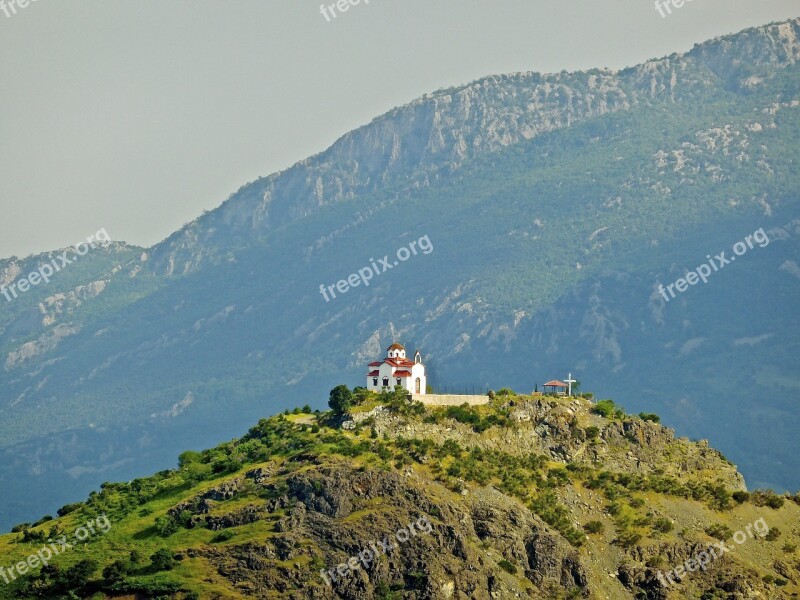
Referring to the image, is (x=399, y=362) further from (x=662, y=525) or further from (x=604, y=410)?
(x=662, y=525)

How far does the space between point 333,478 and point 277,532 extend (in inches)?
342

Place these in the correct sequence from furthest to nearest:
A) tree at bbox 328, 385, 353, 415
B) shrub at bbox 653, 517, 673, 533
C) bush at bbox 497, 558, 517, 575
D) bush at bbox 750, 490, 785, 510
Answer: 1. bush at bbox 750, 490, 785, 510
2. tree at bbox 328, 385, 353, 415
3. shrub at bbox 653, 517, 673, 533
4. bush at bbox 497, 558, 517, 575

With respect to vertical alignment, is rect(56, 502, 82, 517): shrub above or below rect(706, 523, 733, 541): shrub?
above

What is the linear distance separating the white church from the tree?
20.2 ft

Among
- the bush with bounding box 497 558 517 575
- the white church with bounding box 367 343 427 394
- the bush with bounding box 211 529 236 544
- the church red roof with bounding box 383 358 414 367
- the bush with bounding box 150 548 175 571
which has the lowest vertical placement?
the bush with bounding box 497 558 517 575

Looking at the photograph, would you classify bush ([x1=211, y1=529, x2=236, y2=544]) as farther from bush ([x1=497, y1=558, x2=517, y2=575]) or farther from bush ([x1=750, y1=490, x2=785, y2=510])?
bush ([x1=750, y1=490, x2=785, y2=510])

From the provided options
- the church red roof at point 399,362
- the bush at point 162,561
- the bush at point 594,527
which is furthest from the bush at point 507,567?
the church red roof at point 399,362

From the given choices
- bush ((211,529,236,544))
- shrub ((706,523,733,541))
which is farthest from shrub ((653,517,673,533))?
bush ((211,529,236,544))

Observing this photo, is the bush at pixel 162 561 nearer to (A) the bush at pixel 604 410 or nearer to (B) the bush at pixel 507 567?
(B) the bush at pixel 507 567

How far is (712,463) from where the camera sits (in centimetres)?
19762

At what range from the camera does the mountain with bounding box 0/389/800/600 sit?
160375 millimetres

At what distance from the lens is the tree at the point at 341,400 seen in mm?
185625

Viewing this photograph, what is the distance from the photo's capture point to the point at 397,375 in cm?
19238

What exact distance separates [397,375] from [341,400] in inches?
378
